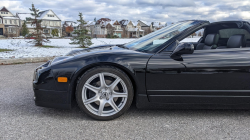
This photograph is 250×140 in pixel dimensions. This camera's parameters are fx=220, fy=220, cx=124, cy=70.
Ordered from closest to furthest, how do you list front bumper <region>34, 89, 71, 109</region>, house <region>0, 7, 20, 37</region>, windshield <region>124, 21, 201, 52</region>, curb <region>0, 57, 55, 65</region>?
front bumper <region>34, 89, 71, 109</region>, windshield <region>124, 21, 201, 52</region>, curb <region>0, 57, 55, 65</region>, house <region>0, 7, 20, 37</region>

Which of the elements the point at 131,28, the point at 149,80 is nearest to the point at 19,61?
the point at 149,80

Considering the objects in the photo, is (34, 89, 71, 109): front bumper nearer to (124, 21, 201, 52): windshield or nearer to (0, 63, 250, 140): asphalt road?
(0, 63, 250, 140): asphalt road

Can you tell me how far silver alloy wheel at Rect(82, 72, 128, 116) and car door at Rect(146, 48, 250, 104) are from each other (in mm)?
356

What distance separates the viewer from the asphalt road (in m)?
2.41

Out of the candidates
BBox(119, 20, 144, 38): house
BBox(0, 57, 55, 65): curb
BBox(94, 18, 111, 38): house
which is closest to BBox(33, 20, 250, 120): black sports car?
BBox(0, 57, 55, 65): curb

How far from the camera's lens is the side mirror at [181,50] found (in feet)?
8.60

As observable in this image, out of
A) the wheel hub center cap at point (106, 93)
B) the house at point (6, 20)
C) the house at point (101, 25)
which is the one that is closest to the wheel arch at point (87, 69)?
the wheel hub center cap at point (106, 93)

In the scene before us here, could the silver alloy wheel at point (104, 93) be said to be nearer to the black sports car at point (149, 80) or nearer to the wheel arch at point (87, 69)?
the black sports car at point (149, 80)

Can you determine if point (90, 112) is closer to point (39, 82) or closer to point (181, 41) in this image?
point (39, 82)

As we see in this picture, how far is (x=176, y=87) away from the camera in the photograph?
107 inches

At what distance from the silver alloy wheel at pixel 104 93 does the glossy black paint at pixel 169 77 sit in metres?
0.14

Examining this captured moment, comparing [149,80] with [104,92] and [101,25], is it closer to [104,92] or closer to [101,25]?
[104,92]

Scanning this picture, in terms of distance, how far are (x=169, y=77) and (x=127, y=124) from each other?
77 centimetres

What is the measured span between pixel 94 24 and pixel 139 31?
15.4 meters
